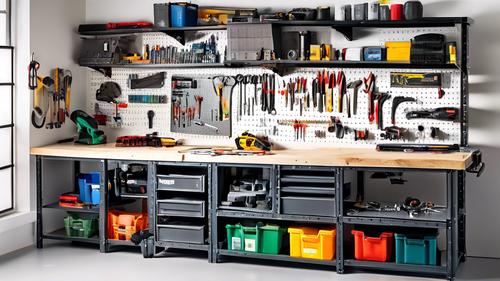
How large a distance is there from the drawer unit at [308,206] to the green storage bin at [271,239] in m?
0.17

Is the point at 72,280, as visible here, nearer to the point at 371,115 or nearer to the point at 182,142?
the point at 182,142

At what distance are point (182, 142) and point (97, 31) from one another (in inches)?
53.7

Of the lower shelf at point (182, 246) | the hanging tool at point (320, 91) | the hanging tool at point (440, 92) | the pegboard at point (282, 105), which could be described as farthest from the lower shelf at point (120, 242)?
the hanging tool at point (440, 92)

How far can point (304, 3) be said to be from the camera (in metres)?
4.55

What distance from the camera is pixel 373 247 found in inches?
151

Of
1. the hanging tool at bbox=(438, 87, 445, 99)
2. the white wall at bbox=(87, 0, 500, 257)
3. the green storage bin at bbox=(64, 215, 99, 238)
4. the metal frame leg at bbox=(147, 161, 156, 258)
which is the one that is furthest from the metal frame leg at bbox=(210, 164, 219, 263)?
the white wall at bbox=(87, 0, 500, 257)

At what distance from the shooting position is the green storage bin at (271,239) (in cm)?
401

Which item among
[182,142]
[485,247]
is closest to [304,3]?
[182,142]

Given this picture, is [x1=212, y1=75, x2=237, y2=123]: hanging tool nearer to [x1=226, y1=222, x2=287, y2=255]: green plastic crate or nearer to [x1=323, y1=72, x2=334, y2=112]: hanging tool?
[x1=323, y1=72, x2=334, y2=112]: hanging tool

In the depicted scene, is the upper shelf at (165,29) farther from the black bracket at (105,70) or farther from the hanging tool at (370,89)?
the hanging tool at (370,89)

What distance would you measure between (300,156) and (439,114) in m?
1.24

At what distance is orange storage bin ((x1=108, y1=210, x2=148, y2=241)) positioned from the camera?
440 centimetres

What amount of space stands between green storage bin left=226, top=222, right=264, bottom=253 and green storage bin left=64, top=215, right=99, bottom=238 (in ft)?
4.45

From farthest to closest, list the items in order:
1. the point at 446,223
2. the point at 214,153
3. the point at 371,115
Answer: the point at 371,115 < the point at 214,153 < the point at 446,223
